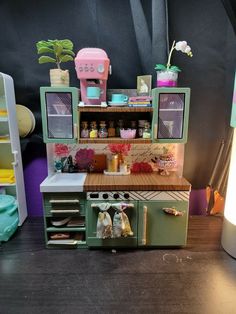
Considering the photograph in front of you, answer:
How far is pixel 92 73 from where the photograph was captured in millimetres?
2045

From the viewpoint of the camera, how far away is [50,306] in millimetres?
1549

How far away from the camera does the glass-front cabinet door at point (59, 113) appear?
80.5 inches

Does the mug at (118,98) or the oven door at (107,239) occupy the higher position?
the mug at (118,98)

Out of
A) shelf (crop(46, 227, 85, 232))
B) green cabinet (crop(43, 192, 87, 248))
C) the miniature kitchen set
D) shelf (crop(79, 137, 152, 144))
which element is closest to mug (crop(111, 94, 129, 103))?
the miniature kitchen set

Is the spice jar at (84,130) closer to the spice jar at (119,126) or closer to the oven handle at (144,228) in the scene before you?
the spice jar at (119,126)

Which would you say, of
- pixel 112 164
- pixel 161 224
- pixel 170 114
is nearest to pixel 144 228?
pixel 161 224

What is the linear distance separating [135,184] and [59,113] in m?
0.97

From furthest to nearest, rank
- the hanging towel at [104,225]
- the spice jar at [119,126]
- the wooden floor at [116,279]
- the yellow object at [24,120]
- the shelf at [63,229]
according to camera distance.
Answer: the yellow object at [24,120] < the spice jar at [119,126] < the shelf at [63,229] < the hanging towel at [104,225] < the wooden floor at [116,279]

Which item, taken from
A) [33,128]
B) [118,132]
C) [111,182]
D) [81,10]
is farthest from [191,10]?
[33,128]

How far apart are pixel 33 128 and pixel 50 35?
0.97 meters

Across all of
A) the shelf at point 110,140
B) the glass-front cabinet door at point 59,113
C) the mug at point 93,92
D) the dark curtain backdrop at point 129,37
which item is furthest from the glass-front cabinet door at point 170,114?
the glass-front cabinet door at point 59,113

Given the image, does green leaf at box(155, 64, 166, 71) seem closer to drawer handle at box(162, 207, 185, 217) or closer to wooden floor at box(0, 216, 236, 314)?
drawer handle at box(162, 207, 185, 217)

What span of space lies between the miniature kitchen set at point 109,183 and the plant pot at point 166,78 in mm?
58

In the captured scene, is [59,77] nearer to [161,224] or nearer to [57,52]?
[57,52]
